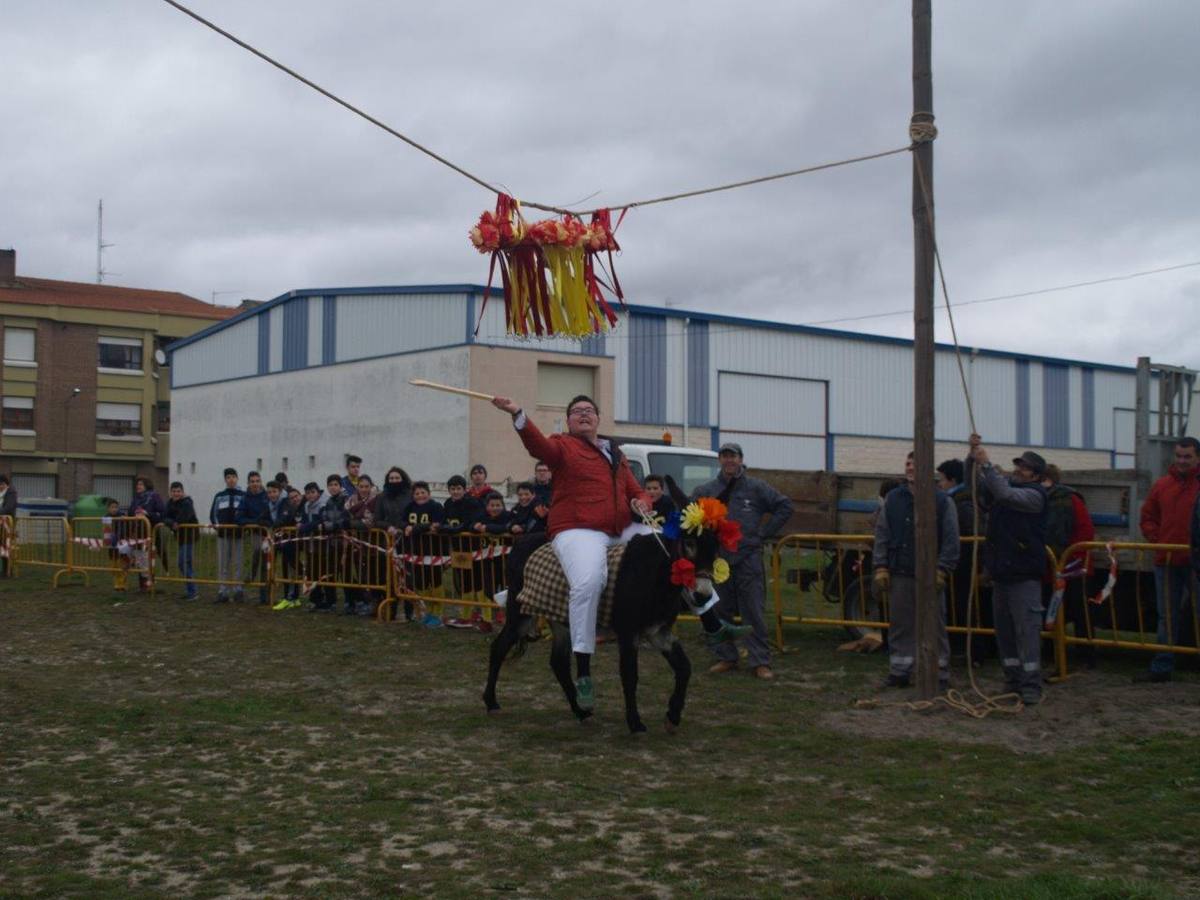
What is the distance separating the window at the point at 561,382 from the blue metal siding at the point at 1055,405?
65.4 feet

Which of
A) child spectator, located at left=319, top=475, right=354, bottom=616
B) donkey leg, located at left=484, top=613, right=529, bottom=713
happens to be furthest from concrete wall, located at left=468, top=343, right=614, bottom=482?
donkey leg, located at left=484, top=613, right=529, bottom=713

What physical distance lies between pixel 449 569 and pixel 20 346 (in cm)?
4815

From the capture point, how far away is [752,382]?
37875 mm

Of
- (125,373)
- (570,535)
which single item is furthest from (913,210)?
(125,373)

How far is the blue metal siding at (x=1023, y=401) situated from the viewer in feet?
146

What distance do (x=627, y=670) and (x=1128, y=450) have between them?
147ft

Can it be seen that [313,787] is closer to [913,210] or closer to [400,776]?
[400,776]

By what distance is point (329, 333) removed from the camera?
37688 millimetres

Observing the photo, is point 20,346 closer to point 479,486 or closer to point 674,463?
point 479,486

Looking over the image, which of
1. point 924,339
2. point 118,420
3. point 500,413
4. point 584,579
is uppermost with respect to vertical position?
point 118,420

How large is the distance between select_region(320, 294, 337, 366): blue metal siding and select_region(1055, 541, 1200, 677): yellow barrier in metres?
29.6

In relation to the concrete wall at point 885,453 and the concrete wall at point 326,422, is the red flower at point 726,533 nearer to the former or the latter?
the concrete wall at point 326,422

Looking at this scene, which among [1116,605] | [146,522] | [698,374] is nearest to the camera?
[1116,605]

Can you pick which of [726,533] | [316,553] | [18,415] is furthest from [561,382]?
[18,415]
